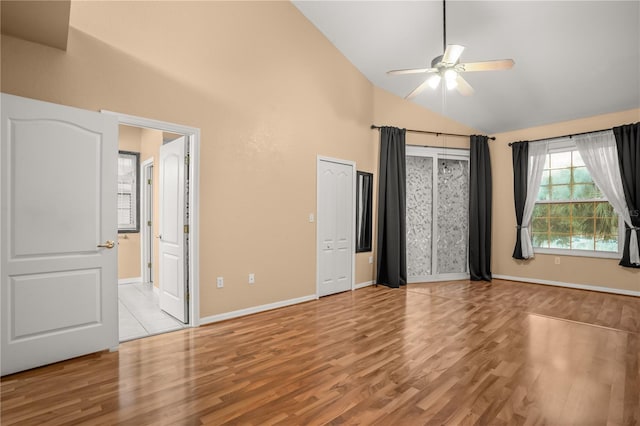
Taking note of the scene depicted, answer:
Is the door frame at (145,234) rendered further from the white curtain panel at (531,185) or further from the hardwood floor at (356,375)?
the white curtain panel at (531,185)

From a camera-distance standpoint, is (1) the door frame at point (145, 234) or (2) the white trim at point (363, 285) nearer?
(2) the white trim at point (363, 285)

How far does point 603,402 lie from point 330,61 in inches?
190

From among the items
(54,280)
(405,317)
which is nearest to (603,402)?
(405,317)

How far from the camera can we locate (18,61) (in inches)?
99.7

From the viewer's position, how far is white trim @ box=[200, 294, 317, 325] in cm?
361

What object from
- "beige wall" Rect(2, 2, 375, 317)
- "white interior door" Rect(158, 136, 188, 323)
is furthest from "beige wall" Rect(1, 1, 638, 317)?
"white interior door" Rect(158, 136, 188, 323)

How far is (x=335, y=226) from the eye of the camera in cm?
511

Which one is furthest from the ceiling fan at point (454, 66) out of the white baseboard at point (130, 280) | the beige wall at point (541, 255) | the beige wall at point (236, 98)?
the white baseboard at point (130, 280)

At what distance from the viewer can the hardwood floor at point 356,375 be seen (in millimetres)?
1983

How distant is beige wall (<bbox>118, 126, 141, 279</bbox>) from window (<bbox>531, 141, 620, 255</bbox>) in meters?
7.22

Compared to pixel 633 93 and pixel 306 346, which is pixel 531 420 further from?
pixel 633 93

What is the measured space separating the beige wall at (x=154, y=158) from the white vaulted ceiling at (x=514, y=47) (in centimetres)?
298

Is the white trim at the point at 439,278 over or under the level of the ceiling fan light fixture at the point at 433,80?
under

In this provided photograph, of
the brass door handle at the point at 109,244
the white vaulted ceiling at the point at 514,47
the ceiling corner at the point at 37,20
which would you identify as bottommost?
the brass door handle at the point at 109,244
